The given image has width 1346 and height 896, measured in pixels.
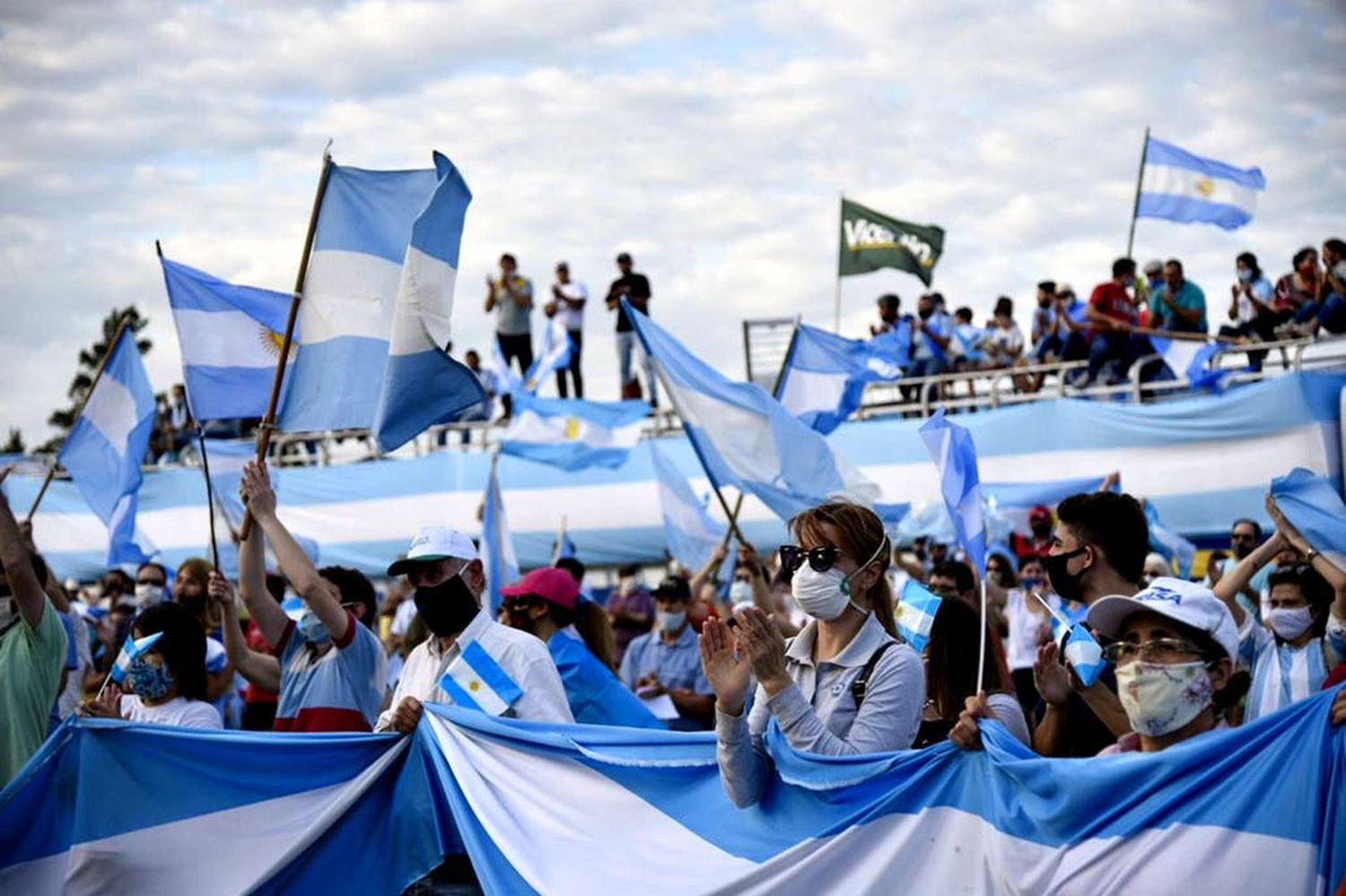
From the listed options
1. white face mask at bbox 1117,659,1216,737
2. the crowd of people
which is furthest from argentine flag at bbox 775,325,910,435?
white face mask at bbox 1117,659,1216,737

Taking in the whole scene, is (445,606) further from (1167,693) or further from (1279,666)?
Result: (1279,666)

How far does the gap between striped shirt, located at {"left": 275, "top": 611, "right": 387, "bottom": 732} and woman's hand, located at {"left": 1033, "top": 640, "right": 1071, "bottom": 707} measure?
3032mm

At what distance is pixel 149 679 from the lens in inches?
269

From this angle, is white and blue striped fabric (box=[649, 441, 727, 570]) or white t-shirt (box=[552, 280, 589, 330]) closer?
white and blue striped fabric (box=[649, 441, 727, 570])

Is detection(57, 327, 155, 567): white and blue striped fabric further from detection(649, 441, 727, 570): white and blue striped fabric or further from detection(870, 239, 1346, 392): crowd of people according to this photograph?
detection(870, 239, 1346, 392): crowd of people

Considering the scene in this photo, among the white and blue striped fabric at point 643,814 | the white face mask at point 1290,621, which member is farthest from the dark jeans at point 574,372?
the white and blue striped fabric at point 643,814

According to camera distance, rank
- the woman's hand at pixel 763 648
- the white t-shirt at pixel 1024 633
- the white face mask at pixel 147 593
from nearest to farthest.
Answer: the woman's hand at pixel 763 648 → the white t-shirt at pixel 1024 633 → the white face mask at pixel 147 593

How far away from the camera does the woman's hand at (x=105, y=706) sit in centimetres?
Answer: 644

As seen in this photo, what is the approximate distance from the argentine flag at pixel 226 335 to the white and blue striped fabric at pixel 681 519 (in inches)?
255

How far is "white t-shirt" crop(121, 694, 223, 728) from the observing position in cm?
681

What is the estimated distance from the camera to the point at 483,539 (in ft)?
44.0

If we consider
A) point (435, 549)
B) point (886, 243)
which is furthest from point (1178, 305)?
point (435, 549)

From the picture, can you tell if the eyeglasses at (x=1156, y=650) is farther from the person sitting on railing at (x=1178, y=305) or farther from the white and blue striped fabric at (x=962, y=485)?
the person sitting on railing at (x=1178, y=305)

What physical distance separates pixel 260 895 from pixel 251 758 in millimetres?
482
